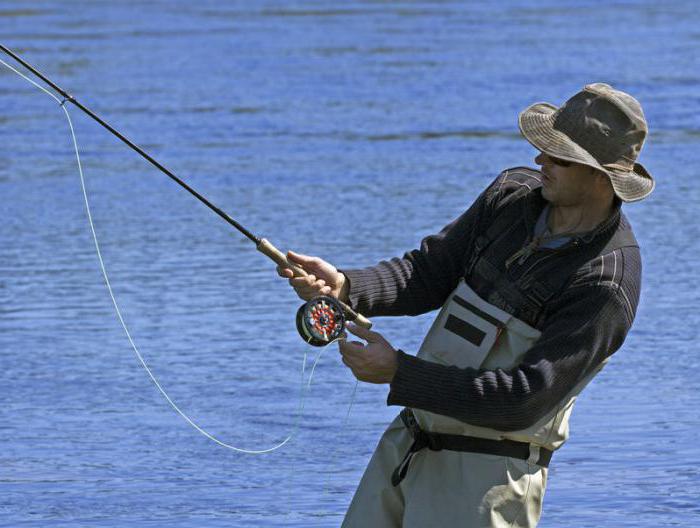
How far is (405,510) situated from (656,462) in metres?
2.68

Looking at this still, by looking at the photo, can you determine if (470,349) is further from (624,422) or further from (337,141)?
(337,141)

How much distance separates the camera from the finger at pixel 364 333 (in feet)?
11.0

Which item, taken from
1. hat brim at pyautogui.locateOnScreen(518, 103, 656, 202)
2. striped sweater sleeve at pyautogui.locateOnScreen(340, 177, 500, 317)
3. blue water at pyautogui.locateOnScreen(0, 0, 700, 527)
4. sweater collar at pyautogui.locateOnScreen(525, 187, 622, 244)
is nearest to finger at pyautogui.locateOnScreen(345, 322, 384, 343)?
striped sweater sleeve at pyautogui.locateOnScreen(340, 177, 500, 317)

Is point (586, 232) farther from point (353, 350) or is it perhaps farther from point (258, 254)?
point (258, 254)

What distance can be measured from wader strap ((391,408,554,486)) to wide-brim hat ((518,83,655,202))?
0.56 metres

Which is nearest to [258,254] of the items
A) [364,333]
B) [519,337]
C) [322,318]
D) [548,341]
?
[322,318]

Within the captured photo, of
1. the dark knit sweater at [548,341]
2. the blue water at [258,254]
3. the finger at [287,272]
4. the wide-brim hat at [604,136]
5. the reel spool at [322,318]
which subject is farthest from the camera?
the blue water at [258,254]

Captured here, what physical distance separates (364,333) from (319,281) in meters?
0.25

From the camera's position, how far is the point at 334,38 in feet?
68.5

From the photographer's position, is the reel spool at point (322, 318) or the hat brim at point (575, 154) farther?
the reel spool at point (322, 318)

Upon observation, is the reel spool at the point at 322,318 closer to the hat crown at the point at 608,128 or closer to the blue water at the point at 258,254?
the hat crown at the point at 608,128

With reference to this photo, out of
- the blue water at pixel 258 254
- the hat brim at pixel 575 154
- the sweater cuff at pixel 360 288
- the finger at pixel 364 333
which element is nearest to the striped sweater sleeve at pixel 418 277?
the sweater cuff at pixel 360 288

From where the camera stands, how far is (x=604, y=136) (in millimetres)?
3348

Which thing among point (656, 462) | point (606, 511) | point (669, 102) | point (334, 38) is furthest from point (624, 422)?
point (334, 38)
